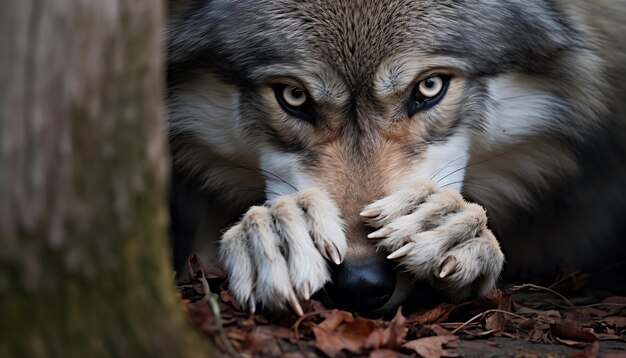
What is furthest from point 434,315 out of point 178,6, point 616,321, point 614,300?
point 178,6

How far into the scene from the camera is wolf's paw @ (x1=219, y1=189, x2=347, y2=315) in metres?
2.51

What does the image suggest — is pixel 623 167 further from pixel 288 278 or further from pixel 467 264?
pixel 288 278

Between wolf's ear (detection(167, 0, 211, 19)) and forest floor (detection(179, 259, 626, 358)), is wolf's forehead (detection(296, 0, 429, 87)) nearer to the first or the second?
wolf's ear (detection(167, 0, 211, 19))

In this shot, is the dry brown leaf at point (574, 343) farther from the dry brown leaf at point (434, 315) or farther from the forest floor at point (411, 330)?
Answer: the dry brown leaf at point (434, 315)

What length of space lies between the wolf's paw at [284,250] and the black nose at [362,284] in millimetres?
48

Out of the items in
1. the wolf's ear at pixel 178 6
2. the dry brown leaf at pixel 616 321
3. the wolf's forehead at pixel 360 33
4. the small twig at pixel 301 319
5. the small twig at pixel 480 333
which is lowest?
the dry brown leaf at pixel 616 321

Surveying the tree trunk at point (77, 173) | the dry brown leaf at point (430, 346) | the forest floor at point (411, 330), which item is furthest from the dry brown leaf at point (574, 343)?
the tree trunk at point (77, 173)

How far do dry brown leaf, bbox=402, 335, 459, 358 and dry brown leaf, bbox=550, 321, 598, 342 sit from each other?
45 cm

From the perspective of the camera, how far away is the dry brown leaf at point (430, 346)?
2.40m

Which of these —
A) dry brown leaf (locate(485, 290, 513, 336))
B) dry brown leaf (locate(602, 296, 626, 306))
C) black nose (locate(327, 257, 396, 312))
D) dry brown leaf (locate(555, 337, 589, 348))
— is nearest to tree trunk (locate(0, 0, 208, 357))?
black nose (locate(327, 257, 396, 312))

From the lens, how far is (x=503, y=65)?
10.4 ft

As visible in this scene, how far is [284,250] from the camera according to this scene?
2.62 metres

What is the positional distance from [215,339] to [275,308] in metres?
0.33

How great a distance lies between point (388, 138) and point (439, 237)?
0.45 metres
